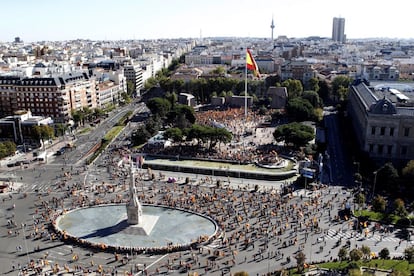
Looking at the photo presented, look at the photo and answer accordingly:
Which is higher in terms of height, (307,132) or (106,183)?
(307,132)

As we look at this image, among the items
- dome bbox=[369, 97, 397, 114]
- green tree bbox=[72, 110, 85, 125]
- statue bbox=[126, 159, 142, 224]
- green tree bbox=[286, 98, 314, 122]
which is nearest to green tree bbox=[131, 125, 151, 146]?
green tree bbox=[72, 110, 85, 125]

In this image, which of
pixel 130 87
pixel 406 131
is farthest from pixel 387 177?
pixel 130 87

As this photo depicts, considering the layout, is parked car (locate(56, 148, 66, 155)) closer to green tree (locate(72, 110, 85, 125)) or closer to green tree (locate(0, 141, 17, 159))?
green tree (locate(0, 141, 17, 159))

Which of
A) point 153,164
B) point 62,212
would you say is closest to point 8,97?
point 153,164

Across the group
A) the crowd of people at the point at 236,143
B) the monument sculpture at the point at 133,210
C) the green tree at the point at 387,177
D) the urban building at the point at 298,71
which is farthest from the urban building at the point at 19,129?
the urban building at the point at 298,71

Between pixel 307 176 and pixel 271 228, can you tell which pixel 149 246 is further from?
pixel 307 176

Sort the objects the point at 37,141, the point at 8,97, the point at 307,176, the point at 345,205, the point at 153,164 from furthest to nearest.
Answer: the point at 8,97 < the point at 37,141 < the point at 153,164 < the point at 307,176 < the point at 345,205

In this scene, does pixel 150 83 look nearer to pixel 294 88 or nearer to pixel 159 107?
pixel 294 88
